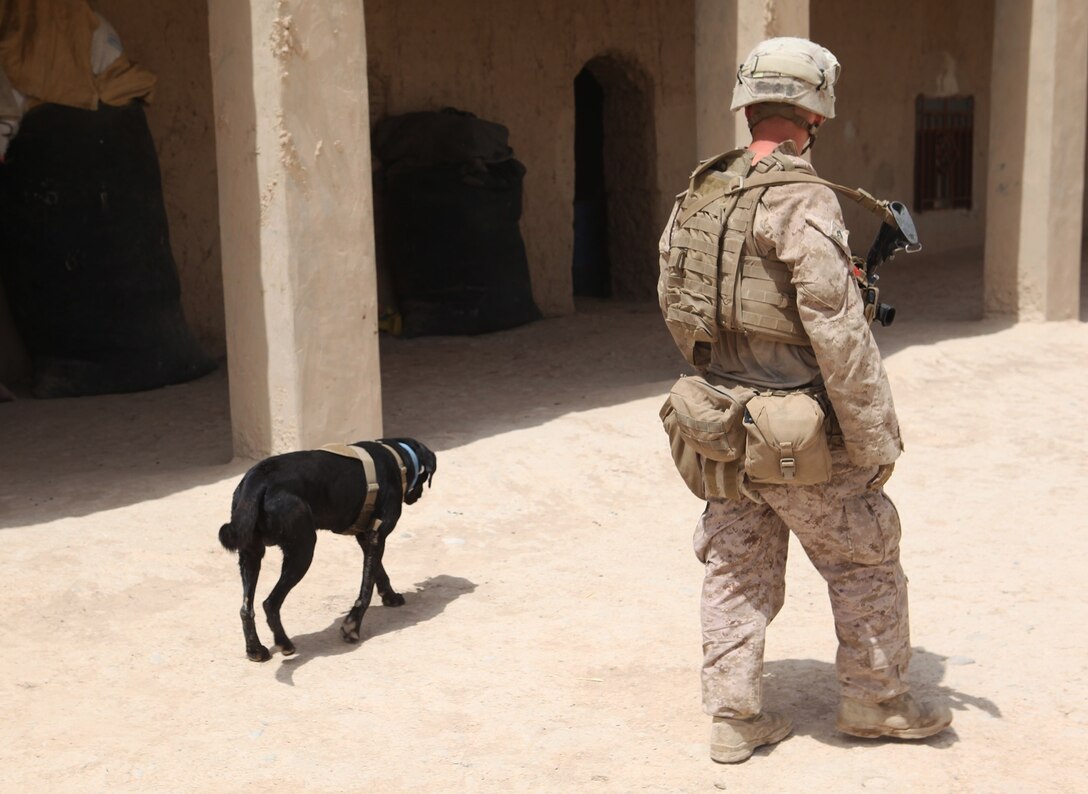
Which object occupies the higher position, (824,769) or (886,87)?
(886,87)

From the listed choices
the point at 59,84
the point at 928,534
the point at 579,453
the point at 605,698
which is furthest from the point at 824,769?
the point at 59,84

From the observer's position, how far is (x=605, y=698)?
12.8ft

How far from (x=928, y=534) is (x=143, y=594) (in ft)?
10.3

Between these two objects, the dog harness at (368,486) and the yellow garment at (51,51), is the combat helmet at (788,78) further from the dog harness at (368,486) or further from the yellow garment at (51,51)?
the yellow garment at (51,51)

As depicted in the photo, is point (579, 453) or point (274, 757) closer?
point (274, 757)

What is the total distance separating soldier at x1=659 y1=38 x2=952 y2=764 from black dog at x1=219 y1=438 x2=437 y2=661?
4.36 ft

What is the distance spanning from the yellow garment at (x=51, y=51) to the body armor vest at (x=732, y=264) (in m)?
5.43

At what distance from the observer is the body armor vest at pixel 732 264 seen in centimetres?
326

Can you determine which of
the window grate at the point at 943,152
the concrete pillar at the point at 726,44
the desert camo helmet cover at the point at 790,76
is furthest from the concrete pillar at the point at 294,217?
the window grate at the point at 943,152

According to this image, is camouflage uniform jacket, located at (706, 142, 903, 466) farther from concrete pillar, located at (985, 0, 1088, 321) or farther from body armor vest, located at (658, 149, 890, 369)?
concrete pillar, located at (985, 0, 1088, 321)

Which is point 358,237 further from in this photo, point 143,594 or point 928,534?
point 928,534

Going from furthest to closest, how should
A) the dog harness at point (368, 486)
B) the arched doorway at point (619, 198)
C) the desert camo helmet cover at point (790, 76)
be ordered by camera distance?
the arched doorway at point (619, 198) → the dog harness at point (368, 486) → the desert camo helmet cover at point (790, 76)

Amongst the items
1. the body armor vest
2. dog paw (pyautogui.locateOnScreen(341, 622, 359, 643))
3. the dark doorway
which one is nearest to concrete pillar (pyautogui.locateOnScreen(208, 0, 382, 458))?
dog paw (pyautogui.locateOnScreen(341, 622, 359, 643))

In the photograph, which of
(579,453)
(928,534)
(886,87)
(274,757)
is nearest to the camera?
(274,757)
